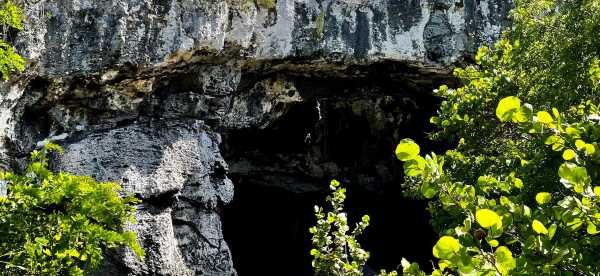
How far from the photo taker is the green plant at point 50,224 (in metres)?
4.60

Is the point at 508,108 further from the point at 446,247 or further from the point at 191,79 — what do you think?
the point at 191,79

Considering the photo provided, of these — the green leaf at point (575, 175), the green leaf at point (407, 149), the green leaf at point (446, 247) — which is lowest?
the green leaf at point (446, 247)

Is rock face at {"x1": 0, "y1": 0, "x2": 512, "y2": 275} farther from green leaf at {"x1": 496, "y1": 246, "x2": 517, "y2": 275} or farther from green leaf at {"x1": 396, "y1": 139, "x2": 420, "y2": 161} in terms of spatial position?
green leaf at {"x1": 496, "y1": 246, "x2": 517, "y2": 275}

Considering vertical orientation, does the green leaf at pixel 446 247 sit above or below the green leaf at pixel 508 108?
below

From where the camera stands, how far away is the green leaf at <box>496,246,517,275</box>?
1801 millimetres

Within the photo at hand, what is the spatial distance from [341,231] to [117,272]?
4.46 m

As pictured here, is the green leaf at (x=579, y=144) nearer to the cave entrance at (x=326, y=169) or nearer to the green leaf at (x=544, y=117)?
→ the green leaf at (x=544, y=117)

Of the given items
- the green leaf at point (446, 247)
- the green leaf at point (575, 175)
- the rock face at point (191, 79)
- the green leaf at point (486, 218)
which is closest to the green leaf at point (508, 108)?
the green leaf at point (575, 175)

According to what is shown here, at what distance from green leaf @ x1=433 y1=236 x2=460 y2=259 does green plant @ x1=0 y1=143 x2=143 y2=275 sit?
358cm

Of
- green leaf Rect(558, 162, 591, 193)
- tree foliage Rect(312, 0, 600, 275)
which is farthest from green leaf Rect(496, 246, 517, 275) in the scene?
green leaf Rect(558, 162, 591, 193)

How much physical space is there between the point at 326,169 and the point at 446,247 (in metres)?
12.2

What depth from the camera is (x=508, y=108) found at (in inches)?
75.1

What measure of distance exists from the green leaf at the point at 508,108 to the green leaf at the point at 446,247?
0.44m

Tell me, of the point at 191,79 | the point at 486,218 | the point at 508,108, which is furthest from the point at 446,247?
the point at 191,79
